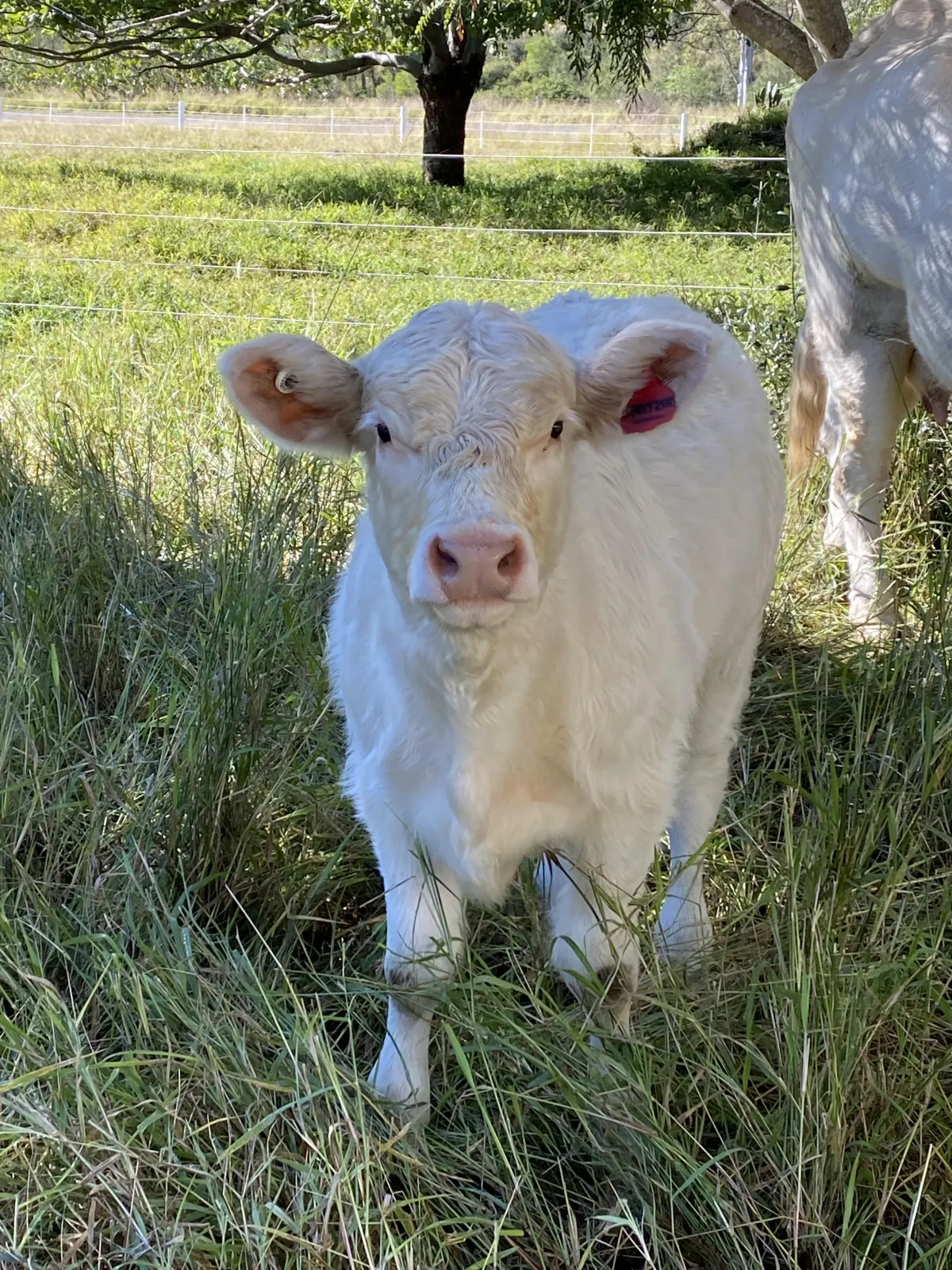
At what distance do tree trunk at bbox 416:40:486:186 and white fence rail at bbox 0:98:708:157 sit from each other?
598 cm

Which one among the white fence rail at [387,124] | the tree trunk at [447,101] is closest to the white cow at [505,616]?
the tree trunk at [447,101]

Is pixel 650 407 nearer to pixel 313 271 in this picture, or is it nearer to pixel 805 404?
pixel 805 404

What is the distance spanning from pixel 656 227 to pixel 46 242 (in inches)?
262

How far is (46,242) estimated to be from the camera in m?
11.7

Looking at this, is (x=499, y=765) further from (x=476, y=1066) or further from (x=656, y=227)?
(x=656, y=227)

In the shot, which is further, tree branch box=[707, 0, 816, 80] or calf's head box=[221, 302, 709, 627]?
tree branch box=[707, 0, 816, 80]

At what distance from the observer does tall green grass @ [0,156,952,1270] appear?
1.79m

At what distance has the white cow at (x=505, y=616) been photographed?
1835 millimetres

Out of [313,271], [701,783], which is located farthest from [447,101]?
[701,783]

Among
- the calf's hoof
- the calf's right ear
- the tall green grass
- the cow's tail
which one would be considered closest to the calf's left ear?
the calf's right ear

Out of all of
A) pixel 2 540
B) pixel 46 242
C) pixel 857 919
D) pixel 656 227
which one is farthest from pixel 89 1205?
pixel 656 227

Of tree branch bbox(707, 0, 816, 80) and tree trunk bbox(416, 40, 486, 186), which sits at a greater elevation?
tree trunk bbox(416, 40, 486, 186)

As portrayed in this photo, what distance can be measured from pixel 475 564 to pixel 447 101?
1778cm

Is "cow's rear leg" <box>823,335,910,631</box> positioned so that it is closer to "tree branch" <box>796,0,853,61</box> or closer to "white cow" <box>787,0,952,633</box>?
"white cow" <box>787,0,952,633</box>
